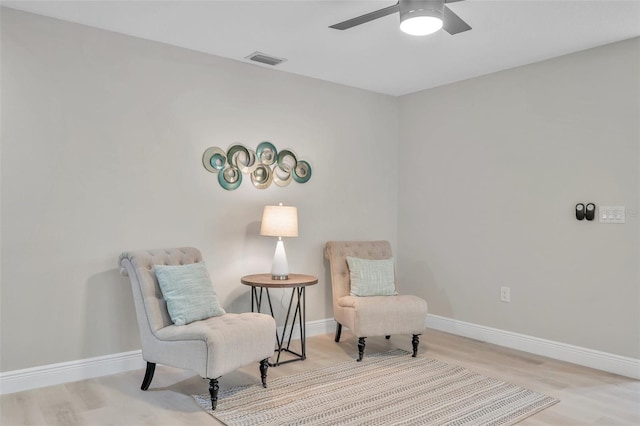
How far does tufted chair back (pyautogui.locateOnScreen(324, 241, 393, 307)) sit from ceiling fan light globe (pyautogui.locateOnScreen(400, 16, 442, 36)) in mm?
2258

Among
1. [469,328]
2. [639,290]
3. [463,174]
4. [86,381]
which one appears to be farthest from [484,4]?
[86,381]

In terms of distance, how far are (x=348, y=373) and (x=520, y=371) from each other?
1.27 metres

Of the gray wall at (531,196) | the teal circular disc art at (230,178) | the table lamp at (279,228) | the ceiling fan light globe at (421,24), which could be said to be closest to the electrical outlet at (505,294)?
the gray wall at (531,196)

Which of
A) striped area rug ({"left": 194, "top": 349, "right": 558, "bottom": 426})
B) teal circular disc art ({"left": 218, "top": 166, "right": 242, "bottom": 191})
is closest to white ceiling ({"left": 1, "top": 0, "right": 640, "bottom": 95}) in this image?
teal circular disc art ({"left": 218, "top": 166, "right": 242, "bottom": 191})

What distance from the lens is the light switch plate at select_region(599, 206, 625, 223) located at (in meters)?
3.58

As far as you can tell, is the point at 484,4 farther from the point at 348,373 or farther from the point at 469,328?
the point at 469,328

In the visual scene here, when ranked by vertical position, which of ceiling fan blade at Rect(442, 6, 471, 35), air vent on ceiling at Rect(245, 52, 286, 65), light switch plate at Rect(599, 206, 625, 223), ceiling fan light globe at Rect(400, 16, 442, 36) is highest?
air vent on ceiling at Rect(245, 52, 286, 65)

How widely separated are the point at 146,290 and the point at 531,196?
312 cm

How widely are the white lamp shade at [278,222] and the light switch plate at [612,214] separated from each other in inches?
91.8

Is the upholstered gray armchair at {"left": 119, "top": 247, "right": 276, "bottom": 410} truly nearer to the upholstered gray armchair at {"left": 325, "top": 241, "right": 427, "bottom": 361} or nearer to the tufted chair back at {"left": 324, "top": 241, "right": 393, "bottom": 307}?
the upholstered gray armchair at {"left": 325, "top": 241, "right": 427, "bottom": 361}

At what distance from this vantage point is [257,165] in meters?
4.25

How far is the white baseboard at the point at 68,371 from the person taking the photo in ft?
10.1

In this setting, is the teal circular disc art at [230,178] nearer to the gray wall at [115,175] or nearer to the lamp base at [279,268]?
the gray wall at [115,175]

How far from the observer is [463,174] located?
4.69 m
